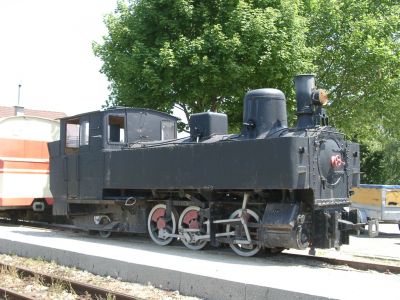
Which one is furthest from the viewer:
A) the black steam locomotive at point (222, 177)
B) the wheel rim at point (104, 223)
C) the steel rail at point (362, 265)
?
the wheel rim at point (104, 223)

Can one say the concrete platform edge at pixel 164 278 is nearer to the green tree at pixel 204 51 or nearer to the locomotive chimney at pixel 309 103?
the locomotive chimney at pixel 309 103

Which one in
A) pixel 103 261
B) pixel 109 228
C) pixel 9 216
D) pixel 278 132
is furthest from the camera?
pixel 9 216

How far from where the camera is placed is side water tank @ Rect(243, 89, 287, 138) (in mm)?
7887

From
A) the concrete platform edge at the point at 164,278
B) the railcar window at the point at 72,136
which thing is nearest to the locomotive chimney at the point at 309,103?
the concrete platform edge at the point at 164,278

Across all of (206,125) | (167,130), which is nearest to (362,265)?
(206,125)

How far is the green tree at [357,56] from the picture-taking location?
51.0 feet

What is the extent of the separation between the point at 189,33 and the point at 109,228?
5827mm

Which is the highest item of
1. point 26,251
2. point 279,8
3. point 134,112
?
point 279,8

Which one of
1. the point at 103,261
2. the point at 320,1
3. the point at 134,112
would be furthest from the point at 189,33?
the point at 103,261

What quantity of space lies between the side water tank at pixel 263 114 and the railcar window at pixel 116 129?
2942 mm

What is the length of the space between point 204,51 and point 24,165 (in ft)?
17.8

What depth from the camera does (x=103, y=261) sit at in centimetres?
687

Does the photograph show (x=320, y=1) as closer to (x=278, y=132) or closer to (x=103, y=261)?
(x=278, y=132)

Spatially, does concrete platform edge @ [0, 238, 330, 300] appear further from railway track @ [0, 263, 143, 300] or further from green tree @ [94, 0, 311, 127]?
green tree @ [94, 0, 311, 127]
